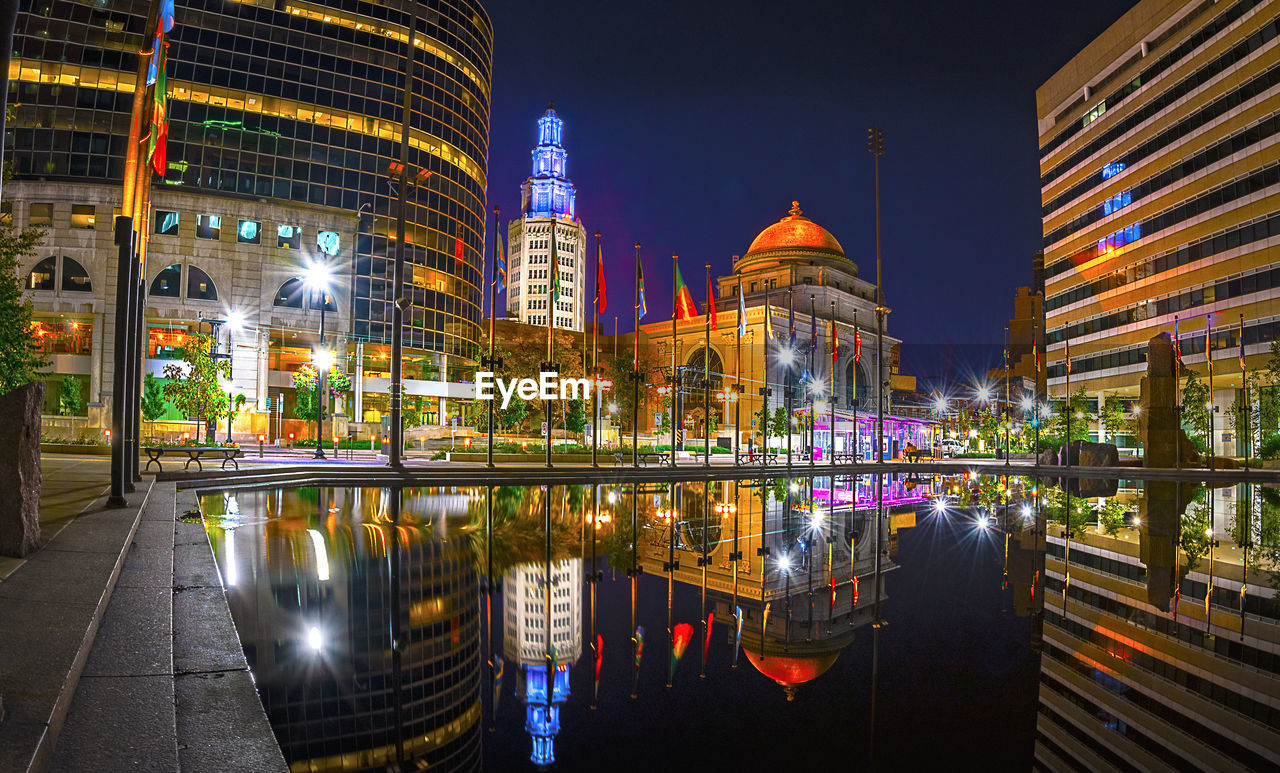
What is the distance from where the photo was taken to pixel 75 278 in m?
61.2

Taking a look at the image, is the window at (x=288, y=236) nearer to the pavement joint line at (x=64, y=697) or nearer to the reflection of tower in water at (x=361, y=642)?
the reflection of tower in water at (x=361, y=642)

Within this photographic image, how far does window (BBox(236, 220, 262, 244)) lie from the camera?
65312mm

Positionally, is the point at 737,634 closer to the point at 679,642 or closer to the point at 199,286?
the point at 679,642

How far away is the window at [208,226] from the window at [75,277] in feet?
28.5

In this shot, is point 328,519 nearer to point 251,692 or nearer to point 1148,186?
point 251,692

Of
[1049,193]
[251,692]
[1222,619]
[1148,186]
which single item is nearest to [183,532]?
[251,692]

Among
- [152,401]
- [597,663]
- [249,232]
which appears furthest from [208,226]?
[597,663]

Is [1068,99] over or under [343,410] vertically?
over

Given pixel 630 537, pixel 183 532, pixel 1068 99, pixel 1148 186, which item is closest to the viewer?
pixel 183 532

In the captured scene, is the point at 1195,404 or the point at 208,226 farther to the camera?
the point at 208,226

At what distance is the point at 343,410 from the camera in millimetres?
68000

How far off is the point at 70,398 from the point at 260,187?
23533mm

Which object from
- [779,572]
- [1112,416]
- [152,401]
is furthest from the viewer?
[1112,416]

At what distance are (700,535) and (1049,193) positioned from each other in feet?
309
